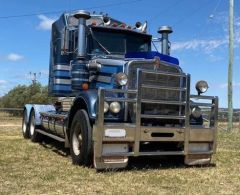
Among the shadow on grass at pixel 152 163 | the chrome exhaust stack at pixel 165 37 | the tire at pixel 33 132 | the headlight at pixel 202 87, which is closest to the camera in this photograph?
the shadow on grass at pixel 152 163

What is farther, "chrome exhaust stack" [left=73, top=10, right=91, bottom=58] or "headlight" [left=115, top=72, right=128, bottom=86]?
"chrome exhaust stack" [left=73, top=10, right=91, bottom=58]

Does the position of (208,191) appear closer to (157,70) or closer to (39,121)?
(157,70)

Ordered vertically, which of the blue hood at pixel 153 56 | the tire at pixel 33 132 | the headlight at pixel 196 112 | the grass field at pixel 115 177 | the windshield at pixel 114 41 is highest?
the windshield at pixel 114 41

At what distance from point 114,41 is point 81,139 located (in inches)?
111

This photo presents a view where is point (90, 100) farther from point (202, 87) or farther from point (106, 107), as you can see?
point (202, 87)

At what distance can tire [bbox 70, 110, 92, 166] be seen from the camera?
9.17 meters

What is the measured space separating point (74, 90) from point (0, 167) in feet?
8.92

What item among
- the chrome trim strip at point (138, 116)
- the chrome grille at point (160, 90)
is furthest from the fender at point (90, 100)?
the chrome trim strip at point (138, 116)

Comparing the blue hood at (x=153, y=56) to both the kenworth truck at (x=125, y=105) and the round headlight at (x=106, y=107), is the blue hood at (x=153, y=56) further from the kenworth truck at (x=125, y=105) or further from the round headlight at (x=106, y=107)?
the round headlight at (x=106, y=107)

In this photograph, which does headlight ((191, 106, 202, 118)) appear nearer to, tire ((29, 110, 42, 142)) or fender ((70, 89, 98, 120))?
fender ((70, 89, 98, 120))

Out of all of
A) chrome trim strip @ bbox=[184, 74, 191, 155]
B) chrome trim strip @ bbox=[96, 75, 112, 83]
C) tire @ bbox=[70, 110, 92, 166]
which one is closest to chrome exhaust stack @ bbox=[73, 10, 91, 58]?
chrome trim strip @ bbox=[96, 75, 112, 83]

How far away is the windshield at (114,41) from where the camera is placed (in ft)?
36.2

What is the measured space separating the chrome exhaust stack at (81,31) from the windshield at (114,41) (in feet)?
1.05

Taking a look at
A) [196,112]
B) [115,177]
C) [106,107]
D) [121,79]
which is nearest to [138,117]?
[106,107]
